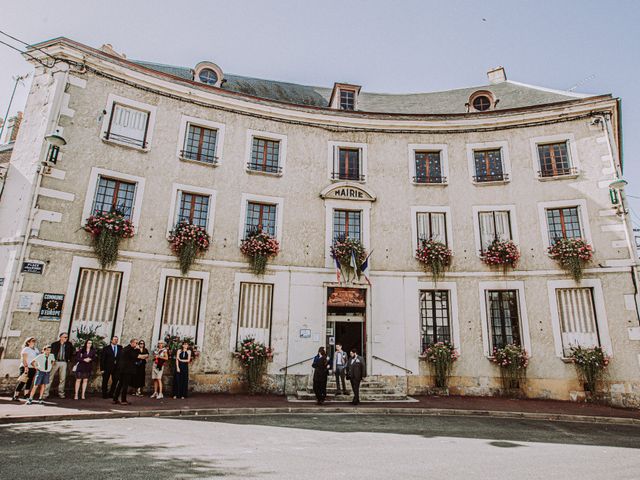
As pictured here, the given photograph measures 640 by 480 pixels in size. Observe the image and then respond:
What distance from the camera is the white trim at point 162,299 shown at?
1221 cm

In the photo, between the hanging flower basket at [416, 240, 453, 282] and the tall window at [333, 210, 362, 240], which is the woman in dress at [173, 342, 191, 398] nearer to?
the tall window at [333, 210, 362, 240]

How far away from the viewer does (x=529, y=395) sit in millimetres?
12883

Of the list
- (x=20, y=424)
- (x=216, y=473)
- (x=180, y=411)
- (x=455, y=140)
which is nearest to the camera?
(x=216, y=473)

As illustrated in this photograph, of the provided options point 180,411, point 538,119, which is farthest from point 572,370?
point 180,411

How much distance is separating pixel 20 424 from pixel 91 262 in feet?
17.4

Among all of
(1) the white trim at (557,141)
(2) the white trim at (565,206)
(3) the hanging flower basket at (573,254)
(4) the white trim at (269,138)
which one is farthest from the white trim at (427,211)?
(4) the white trim at (269,138)

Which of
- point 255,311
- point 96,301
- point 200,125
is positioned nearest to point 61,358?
point 96,301

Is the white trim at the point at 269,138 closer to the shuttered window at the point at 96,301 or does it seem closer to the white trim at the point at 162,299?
the white trim at the point at 162,299

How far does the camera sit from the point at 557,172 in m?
14.5

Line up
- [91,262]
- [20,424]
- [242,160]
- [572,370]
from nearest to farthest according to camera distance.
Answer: [20,424] → [91,262] → [572,370] → [242,160]

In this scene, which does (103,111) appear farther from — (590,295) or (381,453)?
(590,295)

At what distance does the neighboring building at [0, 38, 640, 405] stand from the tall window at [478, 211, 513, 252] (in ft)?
0.17

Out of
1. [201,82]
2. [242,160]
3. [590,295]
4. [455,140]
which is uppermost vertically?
[201,82]

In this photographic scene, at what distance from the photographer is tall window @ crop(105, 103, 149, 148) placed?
12984 mm
